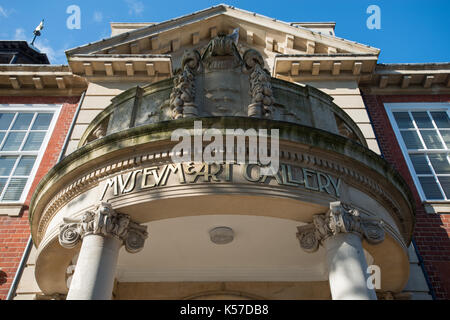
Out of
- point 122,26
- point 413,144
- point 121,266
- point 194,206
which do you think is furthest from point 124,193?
point 122,26

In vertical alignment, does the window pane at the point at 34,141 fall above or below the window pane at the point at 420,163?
above

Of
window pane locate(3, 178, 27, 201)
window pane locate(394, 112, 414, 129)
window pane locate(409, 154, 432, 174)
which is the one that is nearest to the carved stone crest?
window pane locate(3, 178, 27, 201)

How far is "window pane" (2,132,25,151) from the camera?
11453 mm

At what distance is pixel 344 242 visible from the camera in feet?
19.5

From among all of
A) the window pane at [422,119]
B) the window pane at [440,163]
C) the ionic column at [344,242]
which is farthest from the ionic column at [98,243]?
the window pane at [422,119]

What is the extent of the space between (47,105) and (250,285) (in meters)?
8.21

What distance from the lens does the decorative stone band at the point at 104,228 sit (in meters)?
6.02

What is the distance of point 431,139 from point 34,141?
11.1 metres

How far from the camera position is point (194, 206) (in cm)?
629

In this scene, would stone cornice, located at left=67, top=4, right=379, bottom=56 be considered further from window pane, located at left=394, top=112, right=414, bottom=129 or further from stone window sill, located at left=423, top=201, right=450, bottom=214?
stone window sill, located at left=423, top=201, right=450, bottom=214

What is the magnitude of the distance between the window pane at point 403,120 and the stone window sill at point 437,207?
2912 millimetres

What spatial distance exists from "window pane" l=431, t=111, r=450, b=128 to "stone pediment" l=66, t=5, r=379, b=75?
2463 mm

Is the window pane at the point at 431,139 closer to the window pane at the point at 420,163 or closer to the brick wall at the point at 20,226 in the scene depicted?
the window pane at the point at 420,163
